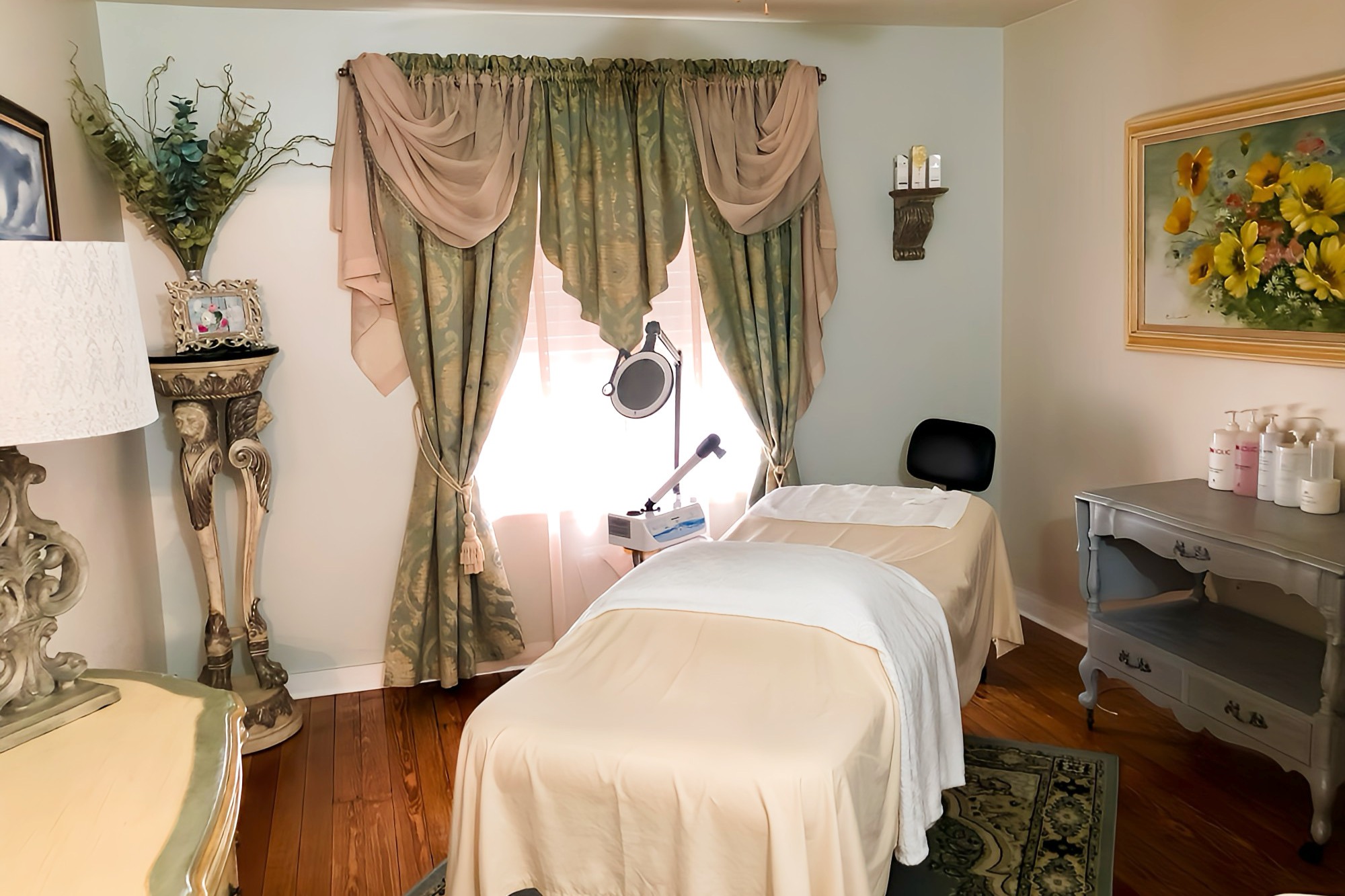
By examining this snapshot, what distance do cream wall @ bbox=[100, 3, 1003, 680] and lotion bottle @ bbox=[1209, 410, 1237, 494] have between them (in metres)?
1.24

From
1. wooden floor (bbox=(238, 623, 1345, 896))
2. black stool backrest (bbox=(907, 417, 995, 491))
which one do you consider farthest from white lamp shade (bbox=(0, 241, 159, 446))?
black stool backrest (bbox=(907, 417, 995, 491))

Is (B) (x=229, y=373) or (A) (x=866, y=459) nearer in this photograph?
(B) (x=229, y=373)

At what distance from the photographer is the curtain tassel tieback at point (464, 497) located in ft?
11.0

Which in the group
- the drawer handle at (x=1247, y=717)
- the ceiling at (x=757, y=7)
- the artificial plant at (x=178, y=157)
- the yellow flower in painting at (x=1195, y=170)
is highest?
the ceiling at (x=757, y=7)

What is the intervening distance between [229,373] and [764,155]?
188 centimetres

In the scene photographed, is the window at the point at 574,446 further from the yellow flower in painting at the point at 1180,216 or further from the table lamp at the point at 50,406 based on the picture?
the table lamp at the point at 50,406

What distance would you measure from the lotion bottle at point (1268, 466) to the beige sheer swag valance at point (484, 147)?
5.47ft

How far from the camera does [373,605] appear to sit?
351 centimetres

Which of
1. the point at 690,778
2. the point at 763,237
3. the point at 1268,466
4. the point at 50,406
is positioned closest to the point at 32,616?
the point at 50,406

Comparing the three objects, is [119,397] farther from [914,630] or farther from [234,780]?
[914,630]

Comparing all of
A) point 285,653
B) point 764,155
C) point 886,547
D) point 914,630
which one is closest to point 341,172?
point 764,155

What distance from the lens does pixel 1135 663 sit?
2773 millimetres

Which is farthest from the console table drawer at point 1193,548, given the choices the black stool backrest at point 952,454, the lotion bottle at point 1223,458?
the black stool backrest at point 952,454

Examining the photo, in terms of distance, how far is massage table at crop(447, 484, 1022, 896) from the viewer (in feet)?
5.52
